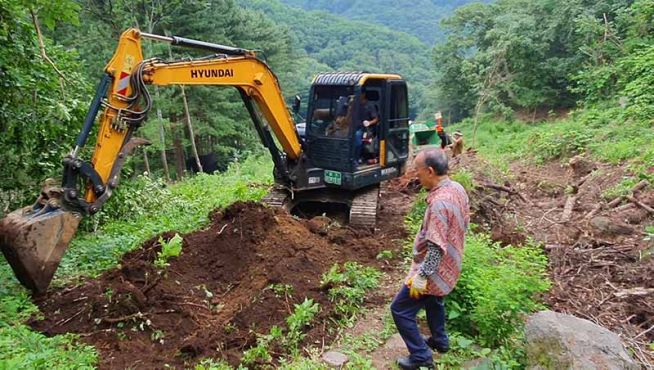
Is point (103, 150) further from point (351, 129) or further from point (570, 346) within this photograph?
point (570, 346)

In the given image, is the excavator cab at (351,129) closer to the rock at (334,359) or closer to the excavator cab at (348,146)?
the excavator cab at (348,146)

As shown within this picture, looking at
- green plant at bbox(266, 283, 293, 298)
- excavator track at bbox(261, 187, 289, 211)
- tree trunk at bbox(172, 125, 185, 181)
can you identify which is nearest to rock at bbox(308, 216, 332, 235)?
excavator track at bbox(261, 187, 289, 211)

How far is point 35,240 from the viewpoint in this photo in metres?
4.42

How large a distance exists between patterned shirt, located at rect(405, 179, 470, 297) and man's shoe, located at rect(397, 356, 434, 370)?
1.82 ft

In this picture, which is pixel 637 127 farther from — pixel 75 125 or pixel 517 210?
pixel 75 125

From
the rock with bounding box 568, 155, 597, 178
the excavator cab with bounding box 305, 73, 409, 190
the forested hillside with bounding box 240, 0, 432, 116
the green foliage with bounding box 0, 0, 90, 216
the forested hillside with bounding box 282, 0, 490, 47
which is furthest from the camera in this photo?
the forested hillside with bounding box 282, 0, 490, 47

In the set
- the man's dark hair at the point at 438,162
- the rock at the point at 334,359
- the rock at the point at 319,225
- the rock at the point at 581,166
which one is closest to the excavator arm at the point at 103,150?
the rock at the point at 319,225

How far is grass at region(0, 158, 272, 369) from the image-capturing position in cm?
374

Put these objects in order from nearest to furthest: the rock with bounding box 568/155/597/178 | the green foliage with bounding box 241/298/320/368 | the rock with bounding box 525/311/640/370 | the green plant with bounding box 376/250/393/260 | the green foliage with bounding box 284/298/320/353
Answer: the rock with bounding box 525/311/640/370 → the green foliage with bounding box 241/298/320/368 → the green foliage with bounding box 284/298/320/353 → the green plant with bounding box 376/250/393/260 → the rock with bounding box 568/155/597/178

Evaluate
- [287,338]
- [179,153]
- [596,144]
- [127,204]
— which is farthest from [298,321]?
[179,153]

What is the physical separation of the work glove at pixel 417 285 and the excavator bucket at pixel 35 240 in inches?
126

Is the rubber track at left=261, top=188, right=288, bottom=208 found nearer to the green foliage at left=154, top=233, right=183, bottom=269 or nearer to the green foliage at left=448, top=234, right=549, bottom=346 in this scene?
the green foliage at left=154, top=233, right=183, bottom=269

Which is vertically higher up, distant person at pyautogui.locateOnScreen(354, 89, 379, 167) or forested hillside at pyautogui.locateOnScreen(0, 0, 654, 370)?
distant person at pyautogui.locateOnScreen(354, 89, 379, 167)

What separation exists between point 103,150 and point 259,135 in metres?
2.79
